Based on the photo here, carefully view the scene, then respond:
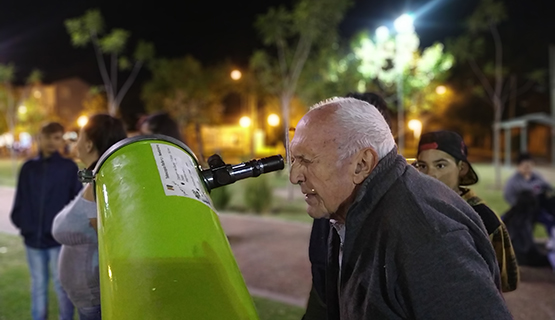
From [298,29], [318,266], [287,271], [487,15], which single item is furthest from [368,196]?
[487,15]

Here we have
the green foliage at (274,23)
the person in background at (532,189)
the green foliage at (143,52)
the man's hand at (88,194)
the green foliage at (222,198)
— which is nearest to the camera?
the man's hand at (88,194)

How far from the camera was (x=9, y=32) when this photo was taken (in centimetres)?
2241

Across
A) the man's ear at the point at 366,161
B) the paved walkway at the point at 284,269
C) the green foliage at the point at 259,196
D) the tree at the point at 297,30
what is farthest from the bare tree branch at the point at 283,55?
the man's ear at the point at 366,161

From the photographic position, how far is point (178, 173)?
127 cm

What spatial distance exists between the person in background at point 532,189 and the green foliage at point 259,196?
5491 millimetres

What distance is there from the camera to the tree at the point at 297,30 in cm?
1297

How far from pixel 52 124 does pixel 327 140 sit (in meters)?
3.43

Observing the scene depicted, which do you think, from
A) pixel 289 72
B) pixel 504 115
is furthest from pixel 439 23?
pixel 289 72

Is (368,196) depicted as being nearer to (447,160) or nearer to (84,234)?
(447,160)

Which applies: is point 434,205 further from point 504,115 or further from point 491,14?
point 504,115

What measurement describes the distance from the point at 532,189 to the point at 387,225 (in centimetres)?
659

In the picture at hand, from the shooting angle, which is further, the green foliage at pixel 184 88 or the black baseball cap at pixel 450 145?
the green foliage at pixel 184 88

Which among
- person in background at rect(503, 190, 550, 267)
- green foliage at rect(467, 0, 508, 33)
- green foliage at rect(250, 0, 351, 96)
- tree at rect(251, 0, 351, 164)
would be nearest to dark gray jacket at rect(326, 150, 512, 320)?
person in background at rect(503, 190, 550, 267)

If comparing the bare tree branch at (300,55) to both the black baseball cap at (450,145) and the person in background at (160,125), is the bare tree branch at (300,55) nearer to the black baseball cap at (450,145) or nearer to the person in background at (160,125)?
the person in background at (160,125)
